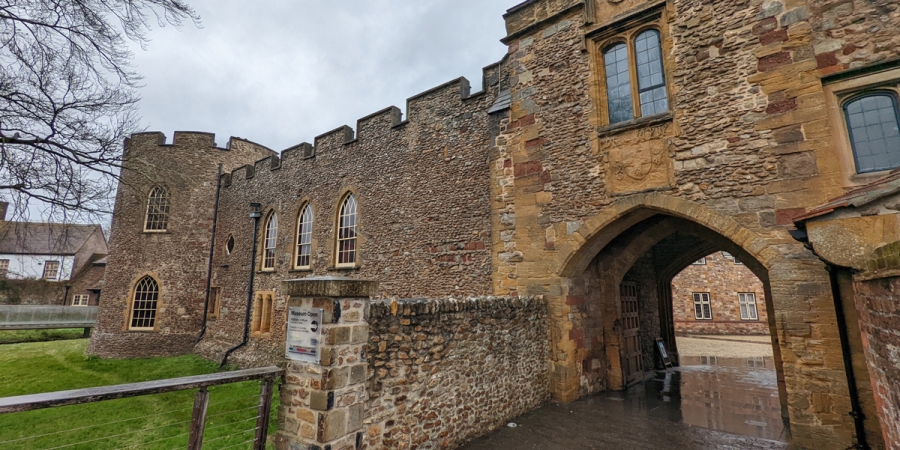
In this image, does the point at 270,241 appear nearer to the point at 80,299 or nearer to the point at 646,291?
the point at 646,291

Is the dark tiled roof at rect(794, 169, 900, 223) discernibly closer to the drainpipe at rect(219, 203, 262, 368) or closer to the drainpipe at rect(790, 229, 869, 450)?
the drainpipe at rect(790, 229, 869, 450)

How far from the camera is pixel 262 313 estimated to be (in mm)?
14844

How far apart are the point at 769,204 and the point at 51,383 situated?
18.8 meters

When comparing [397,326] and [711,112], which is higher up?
[711,112]

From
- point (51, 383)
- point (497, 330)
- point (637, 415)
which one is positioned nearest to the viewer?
point (497, 330)

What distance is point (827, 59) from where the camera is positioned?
5.70 m

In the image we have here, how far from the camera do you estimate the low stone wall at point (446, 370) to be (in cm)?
445

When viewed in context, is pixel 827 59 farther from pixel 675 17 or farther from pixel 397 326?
pixel 397 326

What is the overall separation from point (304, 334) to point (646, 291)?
10.4 m

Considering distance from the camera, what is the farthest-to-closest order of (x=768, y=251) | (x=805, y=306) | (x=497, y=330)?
1. (x=497, y=330)
2. (x=768, y=251)
3. (x=805, y=306)

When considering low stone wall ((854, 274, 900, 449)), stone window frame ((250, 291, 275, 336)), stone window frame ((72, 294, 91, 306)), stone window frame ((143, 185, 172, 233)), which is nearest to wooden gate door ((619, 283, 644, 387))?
low stone wall ((854, 274, 900, 449))

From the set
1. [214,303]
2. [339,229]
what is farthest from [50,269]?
[339,229]

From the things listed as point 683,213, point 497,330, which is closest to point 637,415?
point 497,330

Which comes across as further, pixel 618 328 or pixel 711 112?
pixel 618 328
